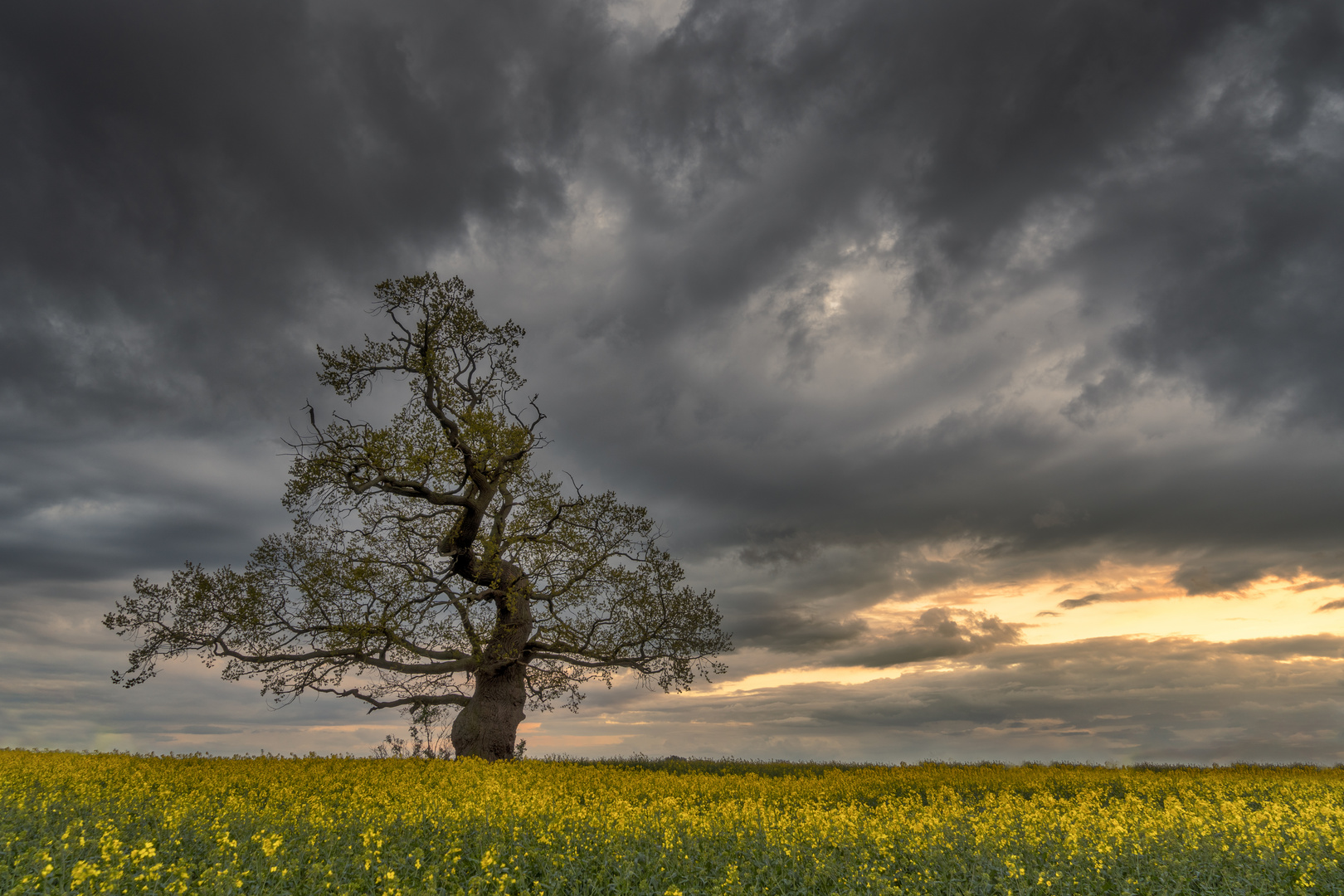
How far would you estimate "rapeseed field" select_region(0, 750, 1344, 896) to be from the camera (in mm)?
7406

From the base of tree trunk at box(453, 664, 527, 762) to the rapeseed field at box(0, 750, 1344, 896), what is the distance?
7118mm

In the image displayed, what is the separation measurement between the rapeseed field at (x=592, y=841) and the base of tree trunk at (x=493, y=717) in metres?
7.12

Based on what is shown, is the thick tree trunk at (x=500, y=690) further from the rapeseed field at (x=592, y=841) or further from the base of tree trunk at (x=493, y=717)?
the rapeseed field at (x=592, y=841)

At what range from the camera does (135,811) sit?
10.2 meters

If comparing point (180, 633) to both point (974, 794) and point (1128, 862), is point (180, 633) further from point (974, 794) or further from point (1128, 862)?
point (1128, 862)

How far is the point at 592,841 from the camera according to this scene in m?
8.88

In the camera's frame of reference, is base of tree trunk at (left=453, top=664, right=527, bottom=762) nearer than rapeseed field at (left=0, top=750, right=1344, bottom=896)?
No

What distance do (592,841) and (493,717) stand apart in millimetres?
13304

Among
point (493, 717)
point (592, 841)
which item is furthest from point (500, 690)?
point (592, 841)

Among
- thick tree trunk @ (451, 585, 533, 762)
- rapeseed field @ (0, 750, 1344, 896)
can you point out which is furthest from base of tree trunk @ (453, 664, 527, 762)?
rapeseed field @ (0, 750, 1344, 896)

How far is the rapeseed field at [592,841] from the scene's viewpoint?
741cm

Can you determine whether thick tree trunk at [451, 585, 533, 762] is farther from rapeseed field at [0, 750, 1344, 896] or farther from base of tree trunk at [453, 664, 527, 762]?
rapeseed field at [0, 750, 1344, 896]

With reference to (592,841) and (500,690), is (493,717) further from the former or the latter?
(592,841)

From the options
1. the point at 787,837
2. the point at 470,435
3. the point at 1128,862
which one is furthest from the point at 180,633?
the point at 1128,862
